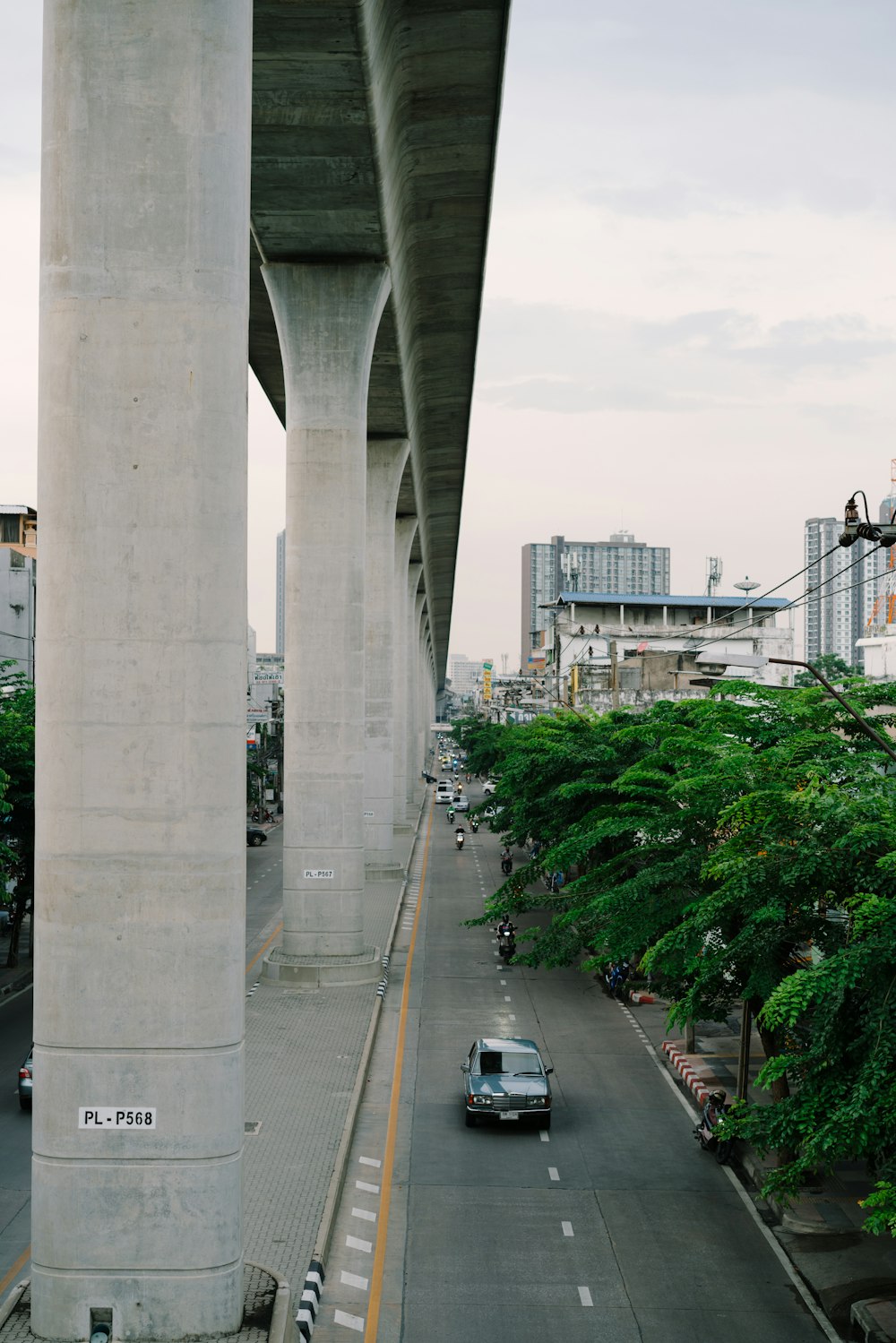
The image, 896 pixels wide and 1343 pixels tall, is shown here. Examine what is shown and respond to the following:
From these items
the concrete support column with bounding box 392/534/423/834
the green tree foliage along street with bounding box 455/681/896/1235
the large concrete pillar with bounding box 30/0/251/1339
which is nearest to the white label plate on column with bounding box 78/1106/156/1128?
the large concrete pillar with bounding box 30/0/251/1339

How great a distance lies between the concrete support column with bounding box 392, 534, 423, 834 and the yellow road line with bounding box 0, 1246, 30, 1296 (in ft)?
154

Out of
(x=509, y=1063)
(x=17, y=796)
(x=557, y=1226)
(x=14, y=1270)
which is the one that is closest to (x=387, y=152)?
(x=509, y=1063)

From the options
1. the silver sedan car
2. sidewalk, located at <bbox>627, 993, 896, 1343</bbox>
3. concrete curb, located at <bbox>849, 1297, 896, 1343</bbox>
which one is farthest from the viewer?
the silver sedan car

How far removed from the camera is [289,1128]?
19.7 m

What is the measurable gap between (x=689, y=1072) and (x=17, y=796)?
16.2 metres

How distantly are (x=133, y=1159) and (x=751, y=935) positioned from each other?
7259 mm

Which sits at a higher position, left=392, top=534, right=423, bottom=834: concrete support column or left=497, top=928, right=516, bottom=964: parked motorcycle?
left=392, top=534, right=423, bottom=834: concrete support column

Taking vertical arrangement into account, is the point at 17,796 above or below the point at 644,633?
below

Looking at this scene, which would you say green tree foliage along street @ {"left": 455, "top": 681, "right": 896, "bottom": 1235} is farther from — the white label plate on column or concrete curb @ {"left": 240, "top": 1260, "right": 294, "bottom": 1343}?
the white label plate on column

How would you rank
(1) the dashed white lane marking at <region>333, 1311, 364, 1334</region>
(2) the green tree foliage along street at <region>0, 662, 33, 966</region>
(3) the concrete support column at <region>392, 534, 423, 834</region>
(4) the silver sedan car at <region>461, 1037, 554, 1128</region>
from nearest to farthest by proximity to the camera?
(1) the dashed white lane marking at <region>333, 1311, 364, 1334</region>
(4) the silver sedan car at <region>461, 1037, 554, 1128</region>
(2) the green tree foliage along street at <region>0, 662, 33, 966</region>
(3) the concrete support column at <region>392, 534, 423, 834</region>

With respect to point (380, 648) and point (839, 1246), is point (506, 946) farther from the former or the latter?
point (839, 1246)

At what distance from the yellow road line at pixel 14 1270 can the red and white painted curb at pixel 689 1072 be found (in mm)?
10827

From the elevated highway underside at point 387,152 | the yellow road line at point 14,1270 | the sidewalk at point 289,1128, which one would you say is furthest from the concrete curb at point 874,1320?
the elevated highway underside at point 387,152

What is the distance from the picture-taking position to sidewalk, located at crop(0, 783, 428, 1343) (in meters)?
12.8
